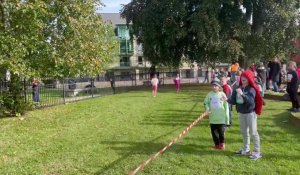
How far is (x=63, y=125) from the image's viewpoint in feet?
37.7

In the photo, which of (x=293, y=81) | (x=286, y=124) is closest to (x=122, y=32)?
(x=293, y=81)

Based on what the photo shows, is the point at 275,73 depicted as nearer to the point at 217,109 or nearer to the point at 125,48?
the point at 217,109

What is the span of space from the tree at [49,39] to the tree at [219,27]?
10.2m

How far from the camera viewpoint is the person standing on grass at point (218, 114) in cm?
812

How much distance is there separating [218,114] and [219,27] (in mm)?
17693

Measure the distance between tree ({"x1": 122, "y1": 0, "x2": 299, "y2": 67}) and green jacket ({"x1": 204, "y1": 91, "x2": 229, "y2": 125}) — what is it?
16.7 metres

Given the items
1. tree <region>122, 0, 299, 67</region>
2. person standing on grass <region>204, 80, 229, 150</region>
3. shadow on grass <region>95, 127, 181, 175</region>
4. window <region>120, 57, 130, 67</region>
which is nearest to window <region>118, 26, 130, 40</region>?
window <region>120, 57, 130, 67</region>

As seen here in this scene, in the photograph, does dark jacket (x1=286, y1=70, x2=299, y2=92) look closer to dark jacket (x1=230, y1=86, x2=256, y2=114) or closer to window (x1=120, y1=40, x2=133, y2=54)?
dark jacket (x1=230, y1=86, x2=256, y2=114)

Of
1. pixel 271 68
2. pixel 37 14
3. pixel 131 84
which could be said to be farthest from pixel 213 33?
pixel 37 14

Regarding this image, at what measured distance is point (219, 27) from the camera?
985 inches

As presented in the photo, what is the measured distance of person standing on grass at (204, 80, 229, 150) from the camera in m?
8.12

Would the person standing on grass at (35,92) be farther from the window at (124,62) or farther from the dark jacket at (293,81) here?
the window at (124,62)

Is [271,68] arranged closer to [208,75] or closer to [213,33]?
[213,33]

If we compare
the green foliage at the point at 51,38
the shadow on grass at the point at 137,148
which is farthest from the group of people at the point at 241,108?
the green foliage at the point at 51,38
